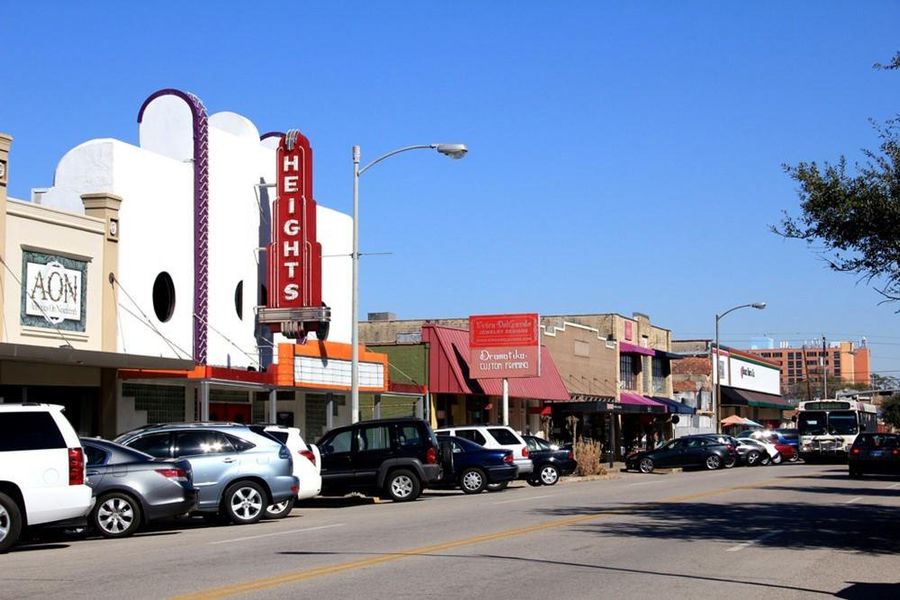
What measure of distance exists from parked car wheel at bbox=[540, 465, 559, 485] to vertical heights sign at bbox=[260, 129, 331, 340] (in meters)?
7.88

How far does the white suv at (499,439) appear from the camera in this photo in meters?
29.8

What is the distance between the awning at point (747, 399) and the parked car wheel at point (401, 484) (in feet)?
181

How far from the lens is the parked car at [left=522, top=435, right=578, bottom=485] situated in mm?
33031

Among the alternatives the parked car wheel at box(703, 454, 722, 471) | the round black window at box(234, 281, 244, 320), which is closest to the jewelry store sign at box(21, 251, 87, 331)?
the round black window at box(234, 281, 244, 320)

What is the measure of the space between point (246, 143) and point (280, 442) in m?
12.1

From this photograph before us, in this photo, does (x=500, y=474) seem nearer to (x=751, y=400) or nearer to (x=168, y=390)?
(x=168, y=390)

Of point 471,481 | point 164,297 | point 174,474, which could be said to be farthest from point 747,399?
point 174,474

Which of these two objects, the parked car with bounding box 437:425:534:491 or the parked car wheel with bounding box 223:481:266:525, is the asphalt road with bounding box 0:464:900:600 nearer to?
the parked car wheel with bounding box 223:481:266:525

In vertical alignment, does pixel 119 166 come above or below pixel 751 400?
above

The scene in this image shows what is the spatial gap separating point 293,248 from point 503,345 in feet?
44.7

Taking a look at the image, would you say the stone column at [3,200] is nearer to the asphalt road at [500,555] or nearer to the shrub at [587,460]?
the asphalt road at [500,555]

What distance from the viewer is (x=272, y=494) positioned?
65.3ft

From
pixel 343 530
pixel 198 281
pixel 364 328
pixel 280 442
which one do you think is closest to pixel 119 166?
pixel 198 281

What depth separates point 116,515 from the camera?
17.4 meters
